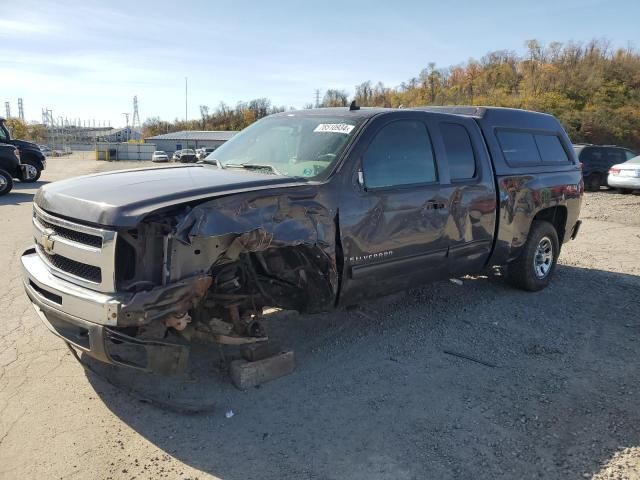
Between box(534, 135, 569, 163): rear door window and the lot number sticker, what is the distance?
3059 mm

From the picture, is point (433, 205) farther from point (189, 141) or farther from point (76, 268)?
point (189, 141)

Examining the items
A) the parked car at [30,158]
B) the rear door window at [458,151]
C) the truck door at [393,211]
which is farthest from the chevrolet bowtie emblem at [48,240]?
the parked car at [30,158]

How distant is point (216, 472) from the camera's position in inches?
113

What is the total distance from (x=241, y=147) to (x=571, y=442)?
11.7ft

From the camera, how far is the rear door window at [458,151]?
4887mm

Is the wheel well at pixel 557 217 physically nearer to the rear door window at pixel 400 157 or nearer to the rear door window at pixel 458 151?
the rear door window at pixel 458 151

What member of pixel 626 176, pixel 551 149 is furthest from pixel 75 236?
pixel 626 176

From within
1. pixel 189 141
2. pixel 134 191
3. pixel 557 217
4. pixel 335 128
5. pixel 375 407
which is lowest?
pixel 375 407

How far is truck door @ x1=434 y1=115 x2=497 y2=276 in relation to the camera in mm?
4832

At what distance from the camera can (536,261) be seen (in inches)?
249

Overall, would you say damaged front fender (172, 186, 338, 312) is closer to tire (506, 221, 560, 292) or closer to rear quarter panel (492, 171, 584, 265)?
rear quarter panel (492, 171, 584, 265)

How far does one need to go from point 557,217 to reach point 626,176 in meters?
12.2

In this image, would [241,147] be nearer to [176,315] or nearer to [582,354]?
[176,315]

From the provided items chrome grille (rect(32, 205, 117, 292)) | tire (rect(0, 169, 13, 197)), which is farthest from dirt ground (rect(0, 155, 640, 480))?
tire (rect(0, 169, 13, 197))
